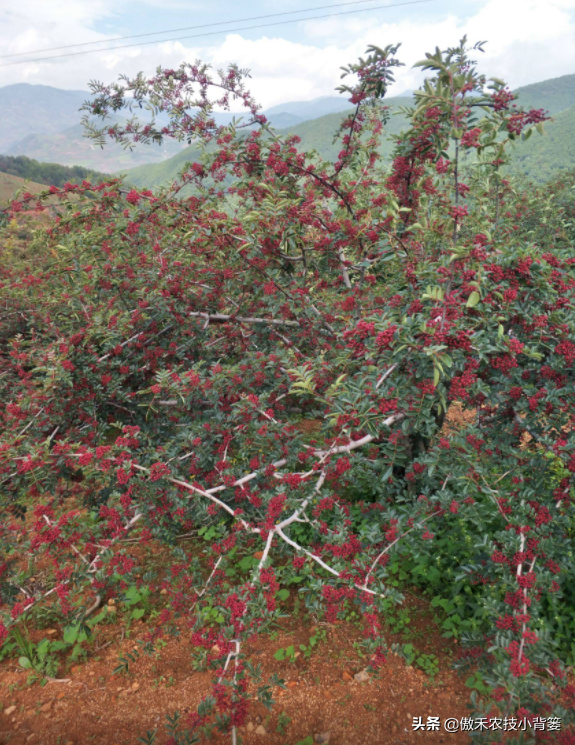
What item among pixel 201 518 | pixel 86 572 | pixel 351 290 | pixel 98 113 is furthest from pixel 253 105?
pixel 86 572

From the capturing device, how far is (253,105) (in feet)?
12.9

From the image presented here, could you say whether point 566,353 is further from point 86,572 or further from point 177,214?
point 177,214

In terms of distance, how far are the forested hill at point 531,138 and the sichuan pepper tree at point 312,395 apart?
755 millimetres

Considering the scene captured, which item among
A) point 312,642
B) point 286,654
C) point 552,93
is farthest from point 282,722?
point 552,93

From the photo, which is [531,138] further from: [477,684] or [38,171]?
[38,171]

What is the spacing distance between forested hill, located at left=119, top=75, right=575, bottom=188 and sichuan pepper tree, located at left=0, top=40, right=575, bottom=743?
0.76 meters

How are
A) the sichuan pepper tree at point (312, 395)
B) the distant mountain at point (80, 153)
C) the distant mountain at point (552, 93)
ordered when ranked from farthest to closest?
the distant mountain at point (80, 153), the distant mountain at point (552, 93), the sichuan pepper tree at point (312, 395)

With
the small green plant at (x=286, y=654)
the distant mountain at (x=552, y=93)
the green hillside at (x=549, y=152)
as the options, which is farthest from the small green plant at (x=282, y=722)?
the distant mountain at (x=552, y=93)

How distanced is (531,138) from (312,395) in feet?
93.7

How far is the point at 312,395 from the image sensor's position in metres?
3.29

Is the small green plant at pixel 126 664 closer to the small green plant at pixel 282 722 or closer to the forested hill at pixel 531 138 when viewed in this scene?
the small green plant at pixel 282 722

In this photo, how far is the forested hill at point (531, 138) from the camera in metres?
20.9

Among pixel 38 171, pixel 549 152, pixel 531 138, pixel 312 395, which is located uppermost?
pixel 38 171

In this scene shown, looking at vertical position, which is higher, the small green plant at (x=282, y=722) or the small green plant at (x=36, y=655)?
the small green plant at (x=36, y=655)
